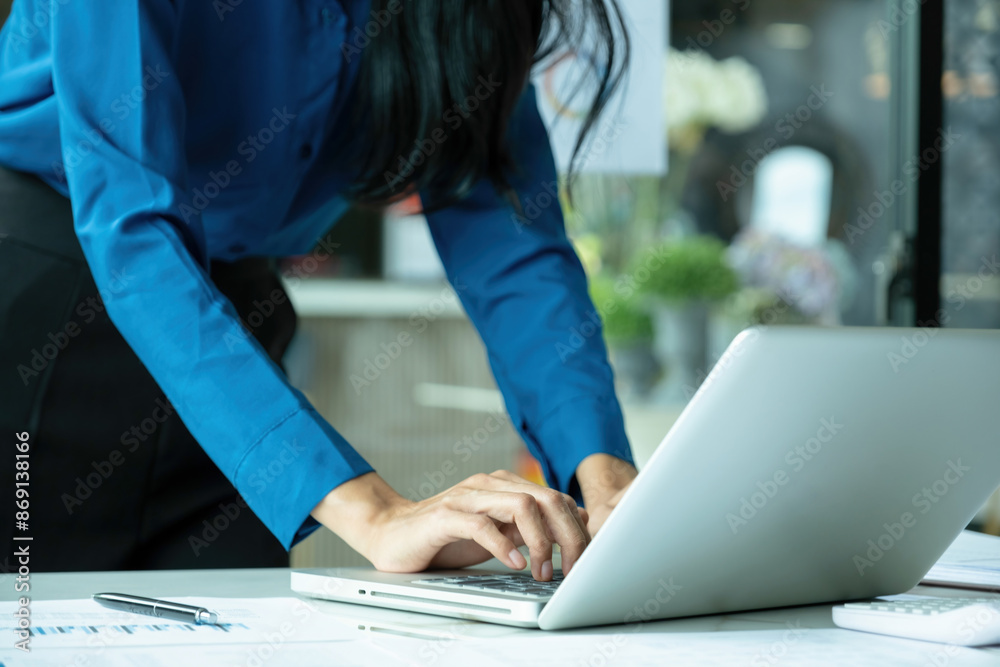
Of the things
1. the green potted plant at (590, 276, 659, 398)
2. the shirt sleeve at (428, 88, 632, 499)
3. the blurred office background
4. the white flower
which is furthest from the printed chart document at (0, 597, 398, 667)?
the white flower

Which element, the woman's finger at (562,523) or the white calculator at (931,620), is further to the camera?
the woman's finger at (562,523)

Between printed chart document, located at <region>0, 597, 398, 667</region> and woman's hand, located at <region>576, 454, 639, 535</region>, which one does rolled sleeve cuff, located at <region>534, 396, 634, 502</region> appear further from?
printed chart document, located at <region>0, 597, 398, 667</region>

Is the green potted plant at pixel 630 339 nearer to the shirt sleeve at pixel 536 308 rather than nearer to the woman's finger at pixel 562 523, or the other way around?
the shirt sleeve at pixel 536 308

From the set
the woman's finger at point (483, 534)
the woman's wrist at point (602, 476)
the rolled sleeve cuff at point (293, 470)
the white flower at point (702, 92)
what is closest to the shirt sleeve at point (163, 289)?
the rolled sleeve cuff at point (293, 470)

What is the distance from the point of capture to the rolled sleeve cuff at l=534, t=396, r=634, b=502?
3.07ft

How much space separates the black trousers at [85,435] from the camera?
3.26ft

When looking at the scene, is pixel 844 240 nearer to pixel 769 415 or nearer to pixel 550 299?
pixel 550 299

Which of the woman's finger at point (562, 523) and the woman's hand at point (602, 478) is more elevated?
the woman's finger at point (562, 523)

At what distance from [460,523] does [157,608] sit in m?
0.19

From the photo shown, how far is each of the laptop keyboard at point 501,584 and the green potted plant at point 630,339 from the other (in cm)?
186

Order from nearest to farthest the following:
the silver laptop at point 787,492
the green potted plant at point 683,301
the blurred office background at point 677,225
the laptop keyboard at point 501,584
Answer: the silver laptop at point 787,492 < the laptop keyboard at point 501,584 < the green potted plant at point 683,301 < the blurred office background at point 677,225

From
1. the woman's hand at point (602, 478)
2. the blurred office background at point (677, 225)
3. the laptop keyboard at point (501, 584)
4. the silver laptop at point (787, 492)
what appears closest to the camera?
the silver laptop at point (787, 492)

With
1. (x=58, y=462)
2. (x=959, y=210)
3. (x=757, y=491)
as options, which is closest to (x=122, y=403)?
(x=58, y=462)

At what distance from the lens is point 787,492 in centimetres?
56
